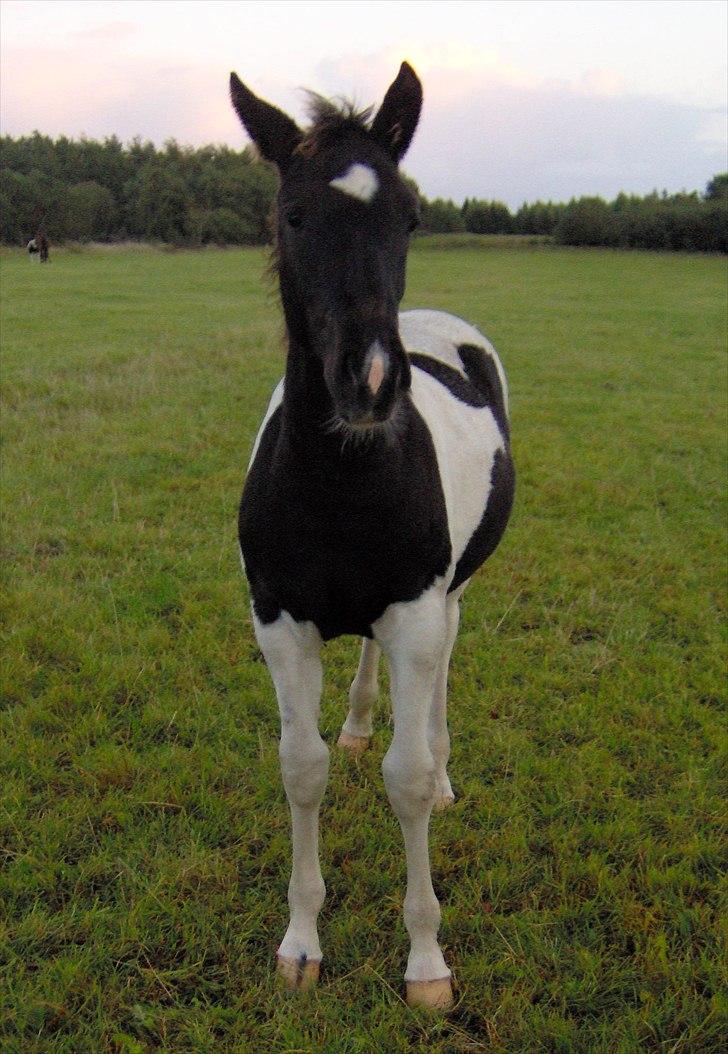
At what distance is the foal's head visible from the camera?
75.8 inches

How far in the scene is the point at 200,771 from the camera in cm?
357

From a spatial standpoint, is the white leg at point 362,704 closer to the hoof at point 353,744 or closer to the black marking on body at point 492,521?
the hoof at point 353,744

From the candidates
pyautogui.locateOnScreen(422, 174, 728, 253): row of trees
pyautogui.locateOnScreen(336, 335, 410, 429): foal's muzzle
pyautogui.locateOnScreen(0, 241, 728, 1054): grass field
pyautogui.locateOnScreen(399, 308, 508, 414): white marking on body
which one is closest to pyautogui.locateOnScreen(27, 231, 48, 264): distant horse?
pyautogui.locateOnScreen(422, 174, 728, 253): row of trees

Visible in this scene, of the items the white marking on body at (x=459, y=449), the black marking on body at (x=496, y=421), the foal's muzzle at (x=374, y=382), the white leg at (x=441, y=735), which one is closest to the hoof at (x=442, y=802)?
the white leg at (x=441, y=735)

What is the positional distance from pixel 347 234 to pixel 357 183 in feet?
0.46

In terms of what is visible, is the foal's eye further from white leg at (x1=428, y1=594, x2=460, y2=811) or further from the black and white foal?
white leg at (x1=428, y1=594, x2=460, y2=811)

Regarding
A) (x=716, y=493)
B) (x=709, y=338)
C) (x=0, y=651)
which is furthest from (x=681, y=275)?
(x=0, y=651)

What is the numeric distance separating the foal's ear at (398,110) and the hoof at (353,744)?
2465 mm

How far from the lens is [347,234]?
206 cm

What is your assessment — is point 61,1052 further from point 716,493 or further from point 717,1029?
point 716,493

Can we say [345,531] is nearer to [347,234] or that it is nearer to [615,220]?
[347,234]

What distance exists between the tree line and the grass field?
38.0 m

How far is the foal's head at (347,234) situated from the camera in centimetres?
193

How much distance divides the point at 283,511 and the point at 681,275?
112ft
